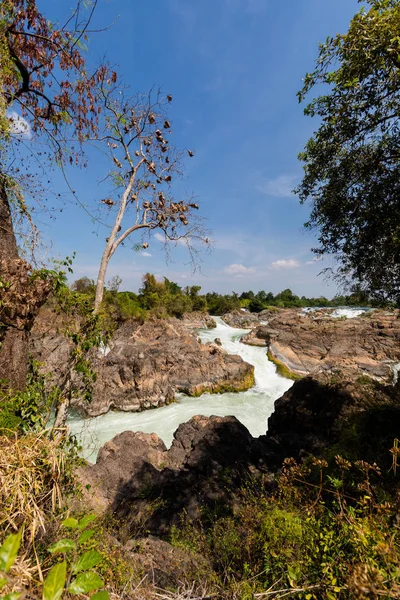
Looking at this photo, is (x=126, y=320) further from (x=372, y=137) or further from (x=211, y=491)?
(x=372, y=137)

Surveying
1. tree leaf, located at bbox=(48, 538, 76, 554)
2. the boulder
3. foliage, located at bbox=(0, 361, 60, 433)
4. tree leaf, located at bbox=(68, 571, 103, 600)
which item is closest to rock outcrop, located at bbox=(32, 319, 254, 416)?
the boulder

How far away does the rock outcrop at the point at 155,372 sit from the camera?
502 inches

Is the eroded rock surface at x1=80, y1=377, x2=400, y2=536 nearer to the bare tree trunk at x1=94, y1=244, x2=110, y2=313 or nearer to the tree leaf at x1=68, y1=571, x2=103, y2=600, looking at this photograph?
the bare tree trunk at x1=94, y1=244, x2=110, y2=313

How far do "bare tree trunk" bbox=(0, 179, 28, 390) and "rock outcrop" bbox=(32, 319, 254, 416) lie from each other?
27.6 feet

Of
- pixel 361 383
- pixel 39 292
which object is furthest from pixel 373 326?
pixel 39 292

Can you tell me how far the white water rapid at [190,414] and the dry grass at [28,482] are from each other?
8250mm

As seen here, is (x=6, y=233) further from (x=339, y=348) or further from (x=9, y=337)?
(x=339, y=348)

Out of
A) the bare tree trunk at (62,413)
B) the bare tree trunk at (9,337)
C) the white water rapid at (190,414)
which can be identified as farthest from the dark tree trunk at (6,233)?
the white water rapid at (190,414)

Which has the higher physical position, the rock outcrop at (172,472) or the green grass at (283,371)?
the rock outcrop at (172,472)

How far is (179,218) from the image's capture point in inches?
173

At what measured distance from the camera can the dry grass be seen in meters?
1.51

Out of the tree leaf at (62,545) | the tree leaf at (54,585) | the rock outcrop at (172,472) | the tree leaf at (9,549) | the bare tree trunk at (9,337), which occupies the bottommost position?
the rock outcrop at (172,472)

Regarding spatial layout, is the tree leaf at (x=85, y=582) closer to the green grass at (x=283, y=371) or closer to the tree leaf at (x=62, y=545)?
the tree leaf at (x=62, y=545)

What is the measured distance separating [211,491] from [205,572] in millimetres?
2918
